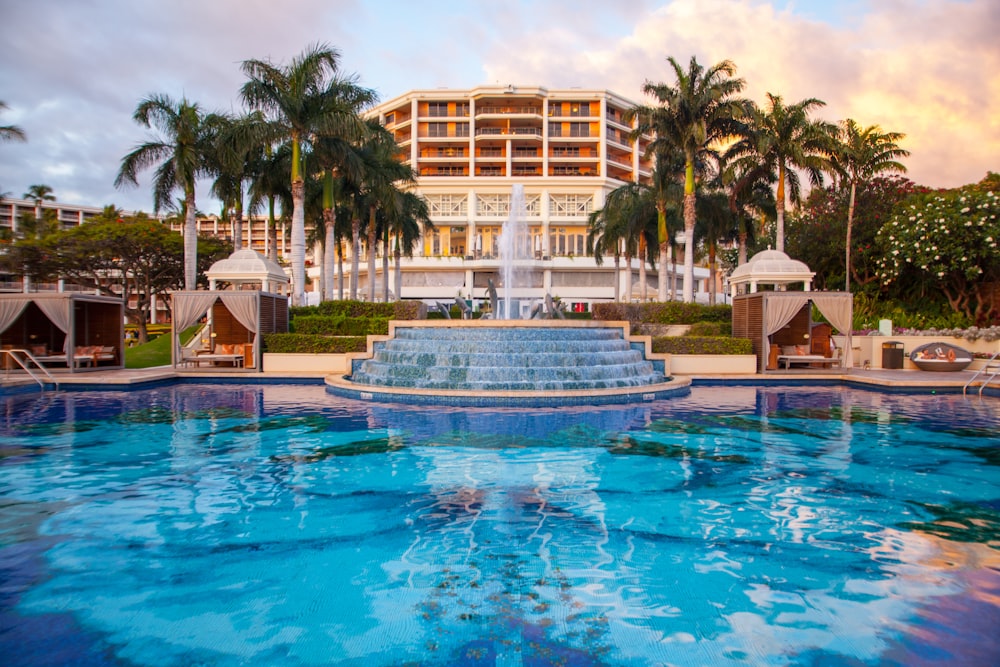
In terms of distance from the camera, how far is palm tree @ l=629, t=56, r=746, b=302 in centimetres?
2267

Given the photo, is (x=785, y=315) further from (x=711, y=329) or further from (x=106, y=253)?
(x=106, y=253)

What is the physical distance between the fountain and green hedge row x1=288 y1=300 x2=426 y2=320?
3211 millimetres

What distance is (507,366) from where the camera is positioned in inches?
573

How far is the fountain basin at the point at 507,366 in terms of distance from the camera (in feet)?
43.4

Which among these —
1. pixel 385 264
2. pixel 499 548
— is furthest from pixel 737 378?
pixel 385 264

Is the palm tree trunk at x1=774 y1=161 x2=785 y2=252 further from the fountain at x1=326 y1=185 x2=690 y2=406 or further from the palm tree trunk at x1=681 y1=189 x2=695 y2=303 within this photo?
the fountain at x1=326 y1=185 x2=690 y2=406

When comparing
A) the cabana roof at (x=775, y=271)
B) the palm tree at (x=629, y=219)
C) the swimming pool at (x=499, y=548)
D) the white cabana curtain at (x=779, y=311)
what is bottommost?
the swimming pool at (x=499, y=548)

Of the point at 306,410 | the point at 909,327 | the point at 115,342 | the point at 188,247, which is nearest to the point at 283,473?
the point at 306,410

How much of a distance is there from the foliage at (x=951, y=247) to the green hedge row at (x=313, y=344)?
931 inches

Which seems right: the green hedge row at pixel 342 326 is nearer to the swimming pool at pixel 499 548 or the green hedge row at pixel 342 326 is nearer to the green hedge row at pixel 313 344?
the green hedge row at pixel 313 344

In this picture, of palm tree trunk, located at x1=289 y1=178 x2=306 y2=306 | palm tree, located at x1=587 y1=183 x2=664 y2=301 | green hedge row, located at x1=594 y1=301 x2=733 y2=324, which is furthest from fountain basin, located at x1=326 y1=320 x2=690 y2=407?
palm tree, located at x1=587 y1=183 x2=664 y2=301

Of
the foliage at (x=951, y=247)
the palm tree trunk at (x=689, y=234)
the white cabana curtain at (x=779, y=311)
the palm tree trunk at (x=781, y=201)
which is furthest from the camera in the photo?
the palm tree trunk at (x=781, y=201)

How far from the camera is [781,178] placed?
80.1ft

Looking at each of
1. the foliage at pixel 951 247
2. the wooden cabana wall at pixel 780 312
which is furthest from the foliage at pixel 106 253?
the foliage at pixel 951 247
